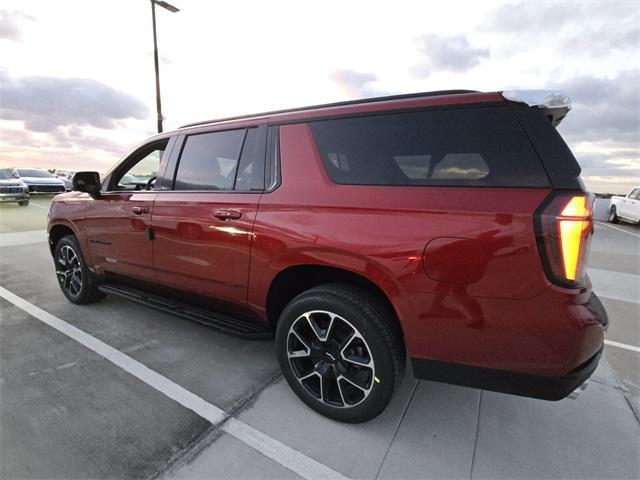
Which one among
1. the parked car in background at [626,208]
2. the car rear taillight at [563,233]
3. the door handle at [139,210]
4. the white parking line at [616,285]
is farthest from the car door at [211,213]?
the parked car in background at [626,208]

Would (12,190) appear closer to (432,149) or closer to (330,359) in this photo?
(330,359)

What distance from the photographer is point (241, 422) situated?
7.12 ft

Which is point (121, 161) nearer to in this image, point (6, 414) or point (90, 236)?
point (90, 236)

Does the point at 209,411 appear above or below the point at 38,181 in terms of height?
below

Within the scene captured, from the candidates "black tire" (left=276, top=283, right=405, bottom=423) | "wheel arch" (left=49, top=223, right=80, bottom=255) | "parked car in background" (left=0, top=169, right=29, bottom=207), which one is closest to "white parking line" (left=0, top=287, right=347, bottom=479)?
"black tire" (left=276, top=283, right=405, bottom=423)

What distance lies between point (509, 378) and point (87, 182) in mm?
3746

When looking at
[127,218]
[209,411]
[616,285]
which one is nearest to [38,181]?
[127,218]

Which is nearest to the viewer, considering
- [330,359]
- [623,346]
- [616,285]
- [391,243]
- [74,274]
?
[391,243]

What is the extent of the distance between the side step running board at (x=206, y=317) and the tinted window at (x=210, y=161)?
956 mm

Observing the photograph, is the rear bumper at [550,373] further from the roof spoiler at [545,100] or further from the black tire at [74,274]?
the black tire at [74,274]

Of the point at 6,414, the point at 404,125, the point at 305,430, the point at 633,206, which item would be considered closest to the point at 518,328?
the point at 404,125

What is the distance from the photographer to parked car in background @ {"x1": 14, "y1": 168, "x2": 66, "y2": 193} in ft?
59.0

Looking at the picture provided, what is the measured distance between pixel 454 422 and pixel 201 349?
2.00 meters

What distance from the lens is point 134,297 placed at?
3.24 meters
